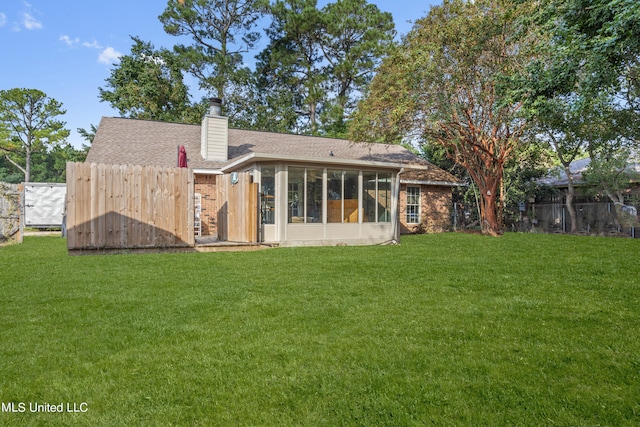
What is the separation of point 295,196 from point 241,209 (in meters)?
1.48

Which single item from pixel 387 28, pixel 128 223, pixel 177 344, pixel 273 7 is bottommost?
pixel 177 344

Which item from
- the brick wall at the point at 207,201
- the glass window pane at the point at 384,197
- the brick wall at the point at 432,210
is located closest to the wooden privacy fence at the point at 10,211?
the brick wall at the point at 207,201

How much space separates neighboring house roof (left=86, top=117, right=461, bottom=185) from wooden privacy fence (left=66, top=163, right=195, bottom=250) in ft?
10.7

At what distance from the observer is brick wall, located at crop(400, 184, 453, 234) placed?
683 inches

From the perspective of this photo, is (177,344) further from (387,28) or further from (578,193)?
(387,28)

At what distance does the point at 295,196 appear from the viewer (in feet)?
36.2

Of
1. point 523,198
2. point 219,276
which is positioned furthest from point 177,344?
point 523,198

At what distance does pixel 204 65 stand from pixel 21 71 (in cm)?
1459

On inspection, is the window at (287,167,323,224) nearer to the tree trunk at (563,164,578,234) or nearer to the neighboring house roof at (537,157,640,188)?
the tree trunk at (563,164,578,234)

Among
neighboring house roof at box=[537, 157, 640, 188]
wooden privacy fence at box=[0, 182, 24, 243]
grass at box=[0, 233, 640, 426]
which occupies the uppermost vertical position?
neighboring house roof at box=[537, 157, 640, 188]

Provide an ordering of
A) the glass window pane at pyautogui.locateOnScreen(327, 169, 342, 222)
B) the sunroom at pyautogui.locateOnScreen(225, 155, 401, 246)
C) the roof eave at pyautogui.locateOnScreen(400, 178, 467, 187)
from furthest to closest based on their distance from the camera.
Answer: the roof eave at pyautogui.locateOnScreen(400, 178, 467, 187)
the glass window pane at pyautogui.locateOnScreen(327, 169, 342, 222)
the sunroom at pyautogui.locateOnScreen(225, 155, 401, 246)

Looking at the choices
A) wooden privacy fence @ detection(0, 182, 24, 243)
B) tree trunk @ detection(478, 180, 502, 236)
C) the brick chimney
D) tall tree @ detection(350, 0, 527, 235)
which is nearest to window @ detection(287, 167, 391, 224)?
tall tree @ detection(350, 0, 527, 235)

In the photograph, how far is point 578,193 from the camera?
20.4 meters

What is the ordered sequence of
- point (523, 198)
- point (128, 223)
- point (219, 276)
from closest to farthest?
point (219, 276) → point (128, 223) → point (523, 198)
